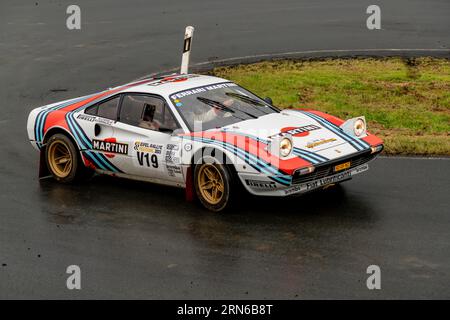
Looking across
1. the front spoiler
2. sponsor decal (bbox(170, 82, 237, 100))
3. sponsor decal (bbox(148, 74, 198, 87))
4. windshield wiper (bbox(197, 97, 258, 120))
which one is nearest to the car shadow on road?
the front spoiler

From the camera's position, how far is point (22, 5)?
26.1 m

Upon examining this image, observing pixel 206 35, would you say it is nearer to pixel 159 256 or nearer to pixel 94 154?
pixel 94 154

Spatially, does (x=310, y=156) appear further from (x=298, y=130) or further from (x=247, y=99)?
(x=247, y=99)

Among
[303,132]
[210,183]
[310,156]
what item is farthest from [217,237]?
[303,132]

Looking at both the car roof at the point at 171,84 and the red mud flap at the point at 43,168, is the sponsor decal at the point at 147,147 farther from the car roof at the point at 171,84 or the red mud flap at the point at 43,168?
the red mud flap at the point at 43,168

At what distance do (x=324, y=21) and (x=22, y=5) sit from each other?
31.0 feet

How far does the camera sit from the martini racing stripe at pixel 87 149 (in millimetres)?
11352

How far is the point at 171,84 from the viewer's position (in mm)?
11422

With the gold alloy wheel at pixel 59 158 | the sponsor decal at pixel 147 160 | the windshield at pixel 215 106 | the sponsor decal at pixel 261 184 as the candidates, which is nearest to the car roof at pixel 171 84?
the windshield at pixel 215 106

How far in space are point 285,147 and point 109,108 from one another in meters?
2.78

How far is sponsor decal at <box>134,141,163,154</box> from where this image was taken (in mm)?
10667
